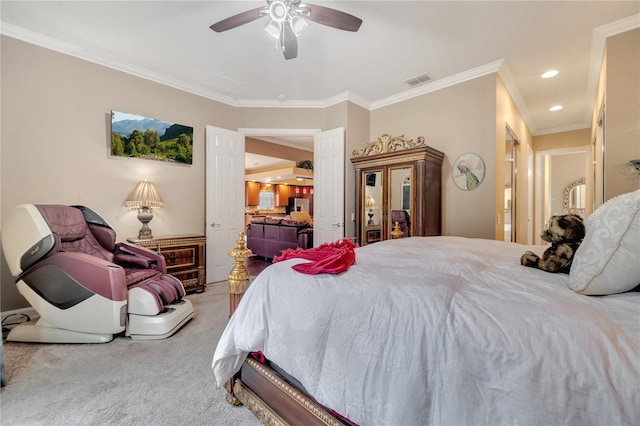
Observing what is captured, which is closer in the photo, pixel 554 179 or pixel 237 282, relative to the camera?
pixel 237 282

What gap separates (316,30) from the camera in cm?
274

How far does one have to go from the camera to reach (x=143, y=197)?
131 inches

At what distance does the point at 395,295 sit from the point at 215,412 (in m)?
1.24

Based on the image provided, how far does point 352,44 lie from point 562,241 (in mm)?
2752

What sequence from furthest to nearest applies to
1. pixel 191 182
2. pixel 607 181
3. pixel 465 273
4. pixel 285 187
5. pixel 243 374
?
1. pixel 285 187
2. pixel 191 182
3. pixel 607 181
4. pixel 243 374
5. pixel 465 273

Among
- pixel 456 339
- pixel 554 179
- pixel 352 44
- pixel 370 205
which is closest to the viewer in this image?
pixel 456 339

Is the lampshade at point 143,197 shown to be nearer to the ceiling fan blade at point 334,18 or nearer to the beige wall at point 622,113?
the ceiling fan blade at point 334,18

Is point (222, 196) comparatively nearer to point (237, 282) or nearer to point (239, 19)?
point (239, 19)

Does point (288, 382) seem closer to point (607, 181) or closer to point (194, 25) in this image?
point (194, 25)

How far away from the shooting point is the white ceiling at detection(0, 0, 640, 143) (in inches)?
Answer: 96.5

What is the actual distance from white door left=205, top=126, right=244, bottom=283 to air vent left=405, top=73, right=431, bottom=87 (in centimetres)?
266

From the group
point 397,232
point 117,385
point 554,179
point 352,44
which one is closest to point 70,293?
point 117,385

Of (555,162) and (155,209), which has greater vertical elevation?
(555,162)

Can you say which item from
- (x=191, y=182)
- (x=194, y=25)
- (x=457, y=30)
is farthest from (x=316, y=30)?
(x=191, y=182)
